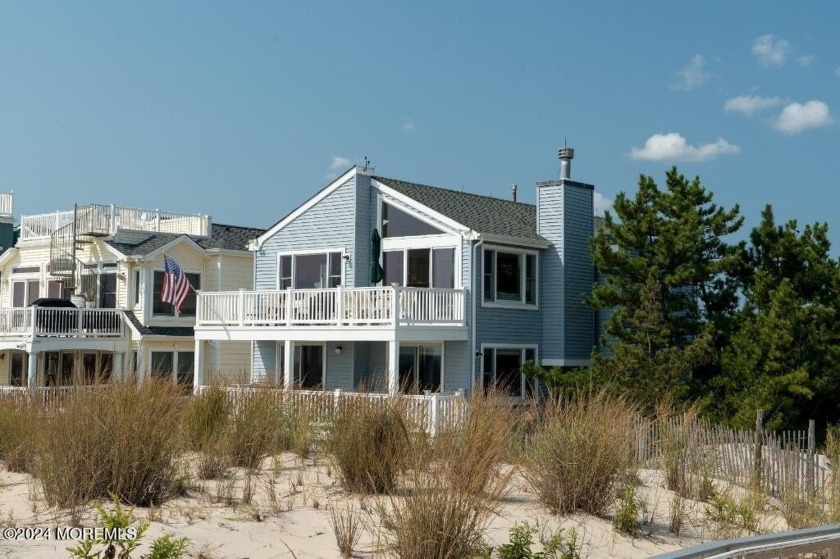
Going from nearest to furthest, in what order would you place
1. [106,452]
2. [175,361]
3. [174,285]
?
[106,452]
[174,285]
[175,361]

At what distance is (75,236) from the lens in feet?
119

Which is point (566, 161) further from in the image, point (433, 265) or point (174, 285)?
point (174, 285)

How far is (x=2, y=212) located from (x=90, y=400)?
34241mm

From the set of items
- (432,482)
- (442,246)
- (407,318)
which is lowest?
(432,482)

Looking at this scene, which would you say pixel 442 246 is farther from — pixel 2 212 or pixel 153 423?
pixel 2 212

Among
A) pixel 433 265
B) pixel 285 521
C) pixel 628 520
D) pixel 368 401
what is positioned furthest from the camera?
pixel 433 265

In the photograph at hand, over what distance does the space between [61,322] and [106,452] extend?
79.0ft

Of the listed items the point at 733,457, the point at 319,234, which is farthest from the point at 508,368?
the point at 733,457

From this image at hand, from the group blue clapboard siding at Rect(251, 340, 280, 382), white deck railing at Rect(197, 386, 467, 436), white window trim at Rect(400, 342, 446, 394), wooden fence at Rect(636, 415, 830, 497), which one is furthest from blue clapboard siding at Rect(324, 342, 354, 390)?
wooden fence at Rect(636, 415, 830, 497)

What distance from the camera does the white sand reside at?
10234mm

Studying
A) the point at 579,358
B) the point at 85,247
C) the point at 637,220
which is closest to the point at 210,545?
the point at 637,220

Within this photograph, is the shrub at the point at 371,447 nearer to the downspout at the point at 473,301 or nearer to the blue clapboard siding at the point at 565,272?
the downspout at the point at 473,301

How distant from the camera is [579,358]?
2800 cm

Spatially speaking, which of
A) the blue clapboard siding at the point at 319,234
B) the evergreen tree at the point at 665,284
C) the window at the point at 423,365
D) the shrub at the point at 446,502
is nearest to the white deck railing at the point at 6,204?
the blue clapboard siding at the point at 319,234
